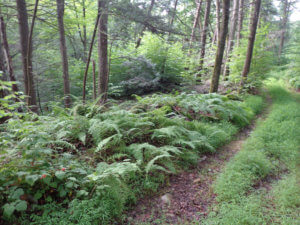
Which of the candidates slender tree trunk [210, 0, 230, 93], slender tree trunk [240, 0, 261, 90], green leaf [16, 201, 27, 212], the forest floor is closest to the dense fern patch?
green leaf [16, 201, 27, 212]

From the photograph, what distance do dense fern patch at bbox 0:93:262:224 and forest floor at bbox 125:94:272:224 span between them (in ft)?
0.62

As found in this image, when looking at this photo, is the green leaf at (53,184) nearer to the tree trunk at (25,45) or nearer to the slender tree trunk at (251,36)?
the tree trunk at (25,45)

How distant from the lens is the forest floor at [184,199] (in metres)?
2.97

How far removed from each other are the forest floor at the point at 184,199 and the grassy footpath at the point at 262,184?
192 millimetres

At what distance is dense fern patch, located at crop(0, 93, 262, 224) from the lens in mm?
2545

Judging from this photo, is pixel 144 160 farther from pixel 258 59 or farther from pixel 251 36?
pixel 258 59

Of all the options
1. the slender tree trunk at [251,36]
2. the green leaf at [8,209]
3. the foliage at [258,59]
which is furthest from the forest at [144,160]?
the foliage at [258,59]

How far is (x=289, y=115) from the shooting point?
736 cm

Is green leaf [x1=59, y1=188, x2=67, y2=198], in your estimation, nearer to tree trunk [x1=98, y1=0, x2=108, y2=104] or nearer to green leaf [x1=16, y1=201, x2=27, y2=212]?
green leaf [x1=16, y1=201, x2=27, y2=212]

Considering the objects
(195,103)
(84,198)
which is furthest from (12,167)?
(195,103)

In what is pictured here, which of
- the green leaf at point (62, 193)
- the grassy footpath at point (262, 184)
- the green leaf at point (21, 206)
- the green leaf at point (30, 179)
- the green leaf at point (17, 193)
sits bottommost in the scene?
the grassy footpath at point (262, 184)

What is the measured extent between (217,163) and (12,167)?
3986mm

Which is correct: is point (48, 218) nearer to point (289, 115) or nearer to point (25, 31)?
point (25, 31)

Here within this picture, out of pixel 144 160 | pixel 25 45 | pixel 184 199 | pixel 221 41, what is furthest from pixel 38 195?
pixel 221 41
